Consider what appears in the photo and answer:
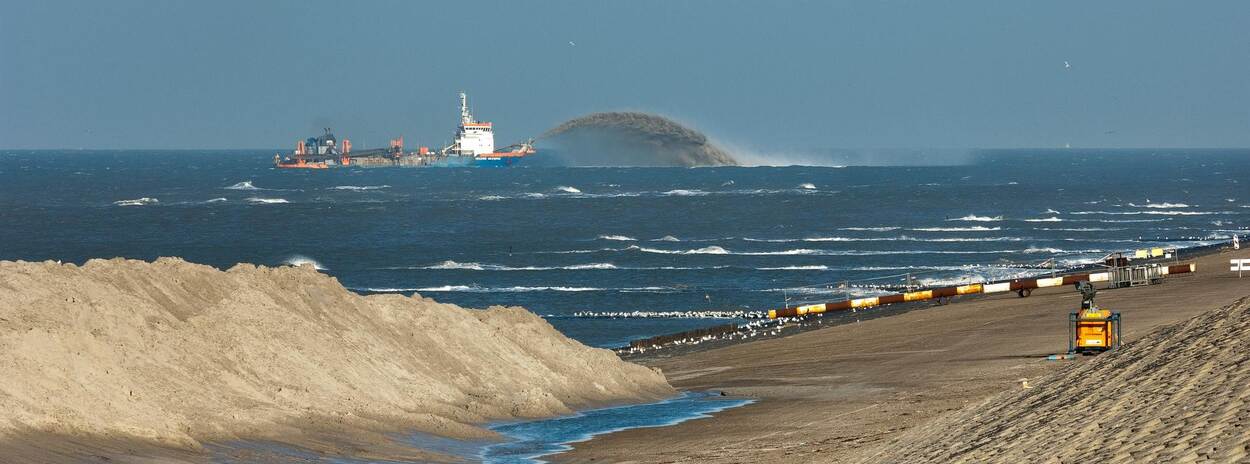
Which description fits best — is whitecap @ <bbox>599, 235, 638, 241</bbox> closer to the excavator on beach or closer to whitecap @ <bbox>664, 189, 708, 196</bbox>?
whitecap @ <bbox>664, 189, 708, 196</bbox>

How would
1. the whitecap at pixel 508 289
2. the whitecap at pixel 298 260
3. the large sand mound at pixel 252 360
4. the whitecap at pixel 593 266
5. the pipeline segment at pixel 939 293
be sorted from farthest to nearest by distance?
1. the whitecap at pixel 298 260
2. the whitecap at pixel 593 266
3. the whitecap at pixel 508 289
4. the pipeline segment at pixel 939 293
5. the large sand mound at pixel 252 360

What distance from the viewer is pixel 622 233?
81.5 metres

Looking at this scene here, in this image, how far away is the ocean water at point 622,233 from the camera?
52531 mm

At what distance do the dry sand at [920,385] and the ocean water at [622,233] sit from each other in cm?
814

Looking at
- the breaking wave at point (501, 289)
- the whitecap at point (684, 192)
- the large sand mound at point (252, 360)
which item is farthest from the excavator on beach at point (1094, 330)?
the whitecap at point (684, 192)

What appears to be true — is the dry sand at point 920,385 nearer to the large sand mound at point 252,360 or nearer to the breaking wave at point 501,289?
the large sand mound at point 252,360

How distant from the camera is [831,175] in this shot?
196m

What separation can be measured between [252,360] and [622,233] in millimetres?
62772

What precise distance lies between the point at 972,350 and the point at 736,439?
9.92 m

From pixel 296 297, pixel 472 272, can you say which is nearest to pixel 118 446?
pixel 296 297

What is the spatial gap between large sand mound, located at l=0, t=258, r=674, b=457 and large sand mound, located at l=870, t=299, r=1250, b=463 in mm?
6545

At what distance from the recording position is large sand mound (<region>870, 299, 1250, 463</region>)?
41.1 feet

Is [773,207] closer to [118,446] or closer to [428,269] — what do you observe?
[428,269]

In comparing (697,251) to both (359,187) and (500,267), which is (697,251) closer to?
(500,267)
